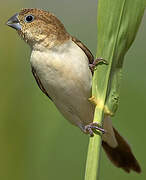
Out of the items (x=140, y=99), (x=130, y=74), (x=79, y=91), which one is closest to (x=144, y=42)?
(x=130, y=74)

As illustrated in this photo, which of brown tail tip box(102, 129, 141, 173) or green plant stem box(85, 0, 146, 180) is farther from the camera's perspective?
brown tail tip box(102, 129, 141, 173)

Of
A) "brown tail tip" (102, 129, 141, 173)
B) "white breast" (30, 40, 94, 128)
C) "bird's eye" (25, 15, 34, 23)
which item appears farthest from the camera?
"brown tail tip" (102, 129, 141, 173)

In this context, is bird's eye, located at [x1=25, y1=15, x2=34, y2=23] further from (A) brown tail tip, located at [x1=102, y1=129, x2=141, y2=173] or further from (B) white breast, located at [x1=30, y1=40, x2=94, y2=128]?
(A) brown tail tip, located at [x1=102, y1=129, x2=141, y2=173]

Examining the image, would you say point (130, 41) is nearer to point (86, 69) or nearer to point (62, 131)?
point (86, 69)

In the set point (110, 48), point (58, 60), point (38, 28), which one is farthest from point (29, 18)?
point (110, 48)

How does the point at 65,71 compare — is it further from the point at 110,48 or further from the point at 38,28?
the point at 110,48

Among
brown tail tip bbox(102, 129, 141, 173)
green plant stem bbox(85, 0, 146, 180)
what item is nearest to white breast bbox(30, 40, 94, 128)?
brown tail tip bbox(102, 129, 141, 173)
